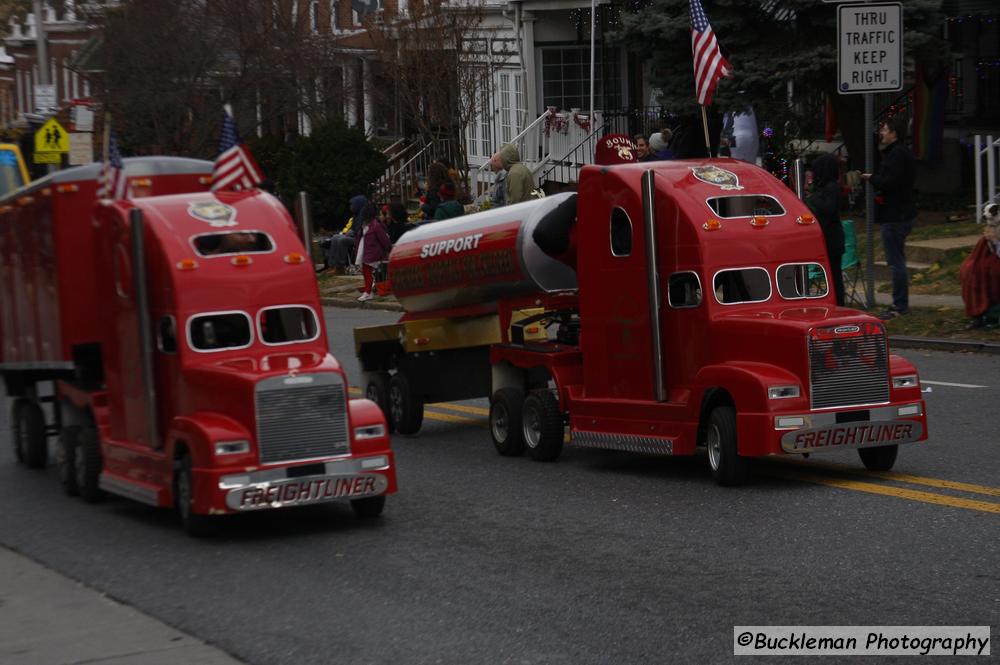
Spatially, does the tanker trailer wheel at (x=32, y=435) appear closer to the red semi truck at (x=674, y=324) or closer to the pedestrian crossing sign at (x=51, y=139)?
the red semi truck at (x=674, y=324)

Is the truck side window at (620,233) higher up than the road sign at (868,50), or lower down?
lower down

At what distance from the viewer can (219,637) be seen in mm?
8578

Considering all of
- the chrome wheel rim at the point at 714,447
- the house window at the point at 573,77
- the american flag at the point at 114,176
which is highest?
the house window at the point at 573,77

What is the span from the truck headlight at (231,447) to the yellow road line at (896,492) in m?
3.98

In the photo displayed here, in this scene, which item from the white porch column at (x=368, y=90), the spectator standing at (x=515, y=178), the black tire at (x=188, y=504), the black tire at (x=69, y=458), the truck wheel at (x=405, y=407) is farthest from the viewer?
the white porch column at (x=368, y=90)

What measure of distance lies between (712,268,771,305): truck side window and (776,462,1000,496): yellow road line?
1339 millimetres

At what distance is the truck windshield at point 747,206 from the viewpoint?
12.7 meters

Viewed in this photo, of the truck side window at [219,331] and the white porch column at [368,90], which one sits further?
the white porch column at [368,90]

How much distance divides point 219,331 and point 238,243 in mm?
709

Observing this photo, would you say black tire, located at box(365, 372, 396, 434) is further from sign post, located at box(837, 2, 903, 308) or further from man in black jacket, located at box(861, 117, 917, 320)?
sign post, located at box(837, 2, 903, 308)

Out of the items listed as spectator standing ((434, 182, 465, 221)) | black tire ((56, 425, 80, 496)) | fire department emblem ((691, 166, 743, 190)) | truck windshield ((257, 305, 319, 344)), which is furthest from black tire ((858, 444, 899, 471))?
spectator standing ((434, 182, 465, 221))

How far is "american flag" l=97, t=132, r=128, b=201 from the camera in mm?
12547

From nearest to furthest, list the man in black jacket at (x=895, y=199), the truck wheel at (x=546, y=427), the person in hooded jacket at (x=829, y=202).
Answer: the truck wheel at (x=546, y=427), the person in hooded jacket at (x=829, y=202), the man in black jacket at (x=895, y=199)

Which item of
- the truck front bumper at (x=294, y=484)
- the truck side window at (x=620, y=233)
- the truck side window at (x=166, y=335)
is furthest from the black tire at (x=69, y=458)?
the truck side window at (x=620, y=233)
